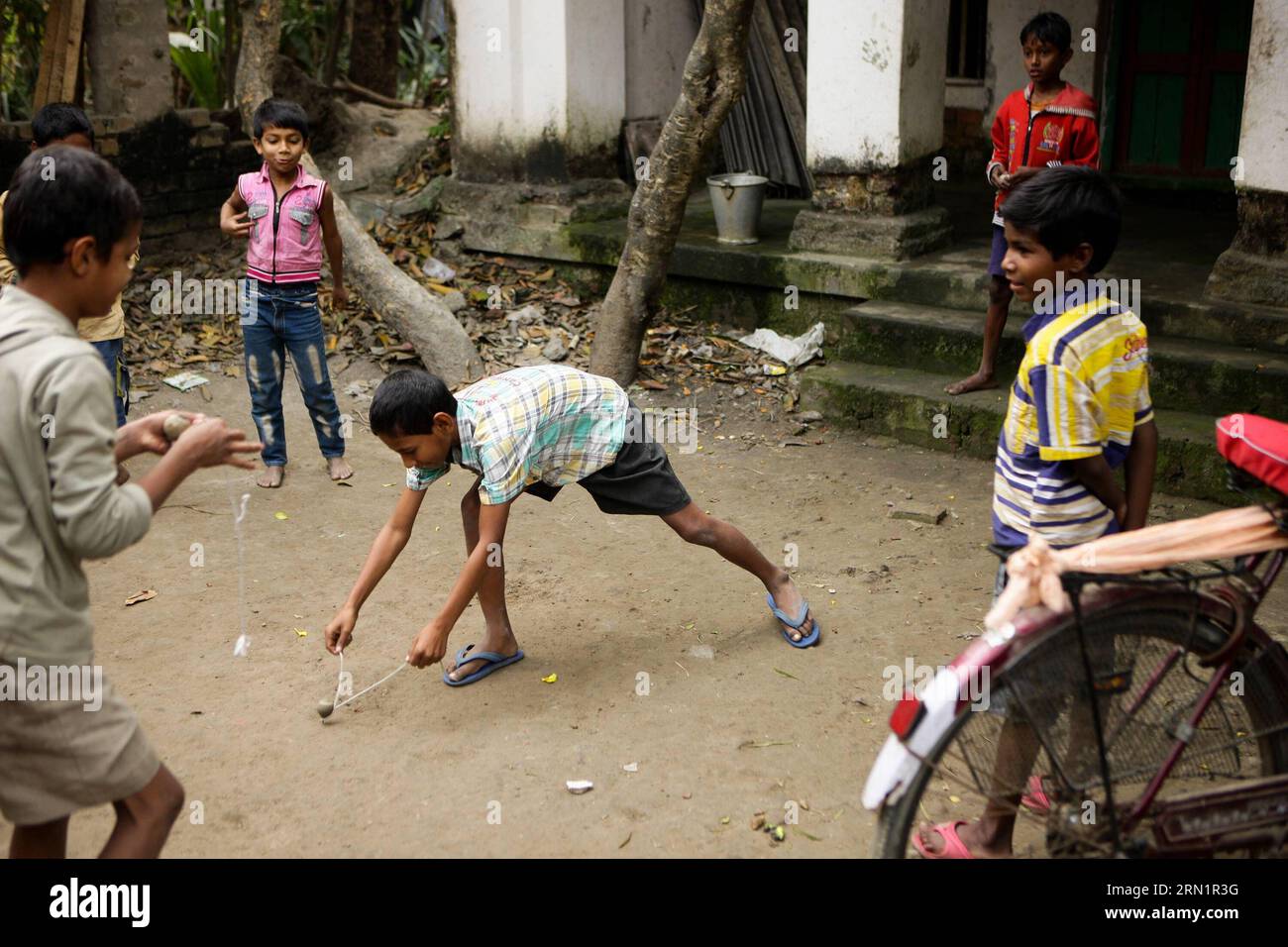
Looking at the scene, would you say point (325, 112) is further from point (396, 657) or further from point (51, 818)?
point (51, 818)

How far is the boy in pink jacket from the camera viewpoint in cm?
562

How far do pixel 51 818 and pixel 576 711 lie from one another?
1793 millimetres

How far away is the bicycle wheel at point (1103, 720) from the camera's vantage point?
2.61m

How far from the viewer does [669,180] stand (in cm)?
666

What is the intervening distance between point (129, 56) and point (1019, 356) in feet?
18.8

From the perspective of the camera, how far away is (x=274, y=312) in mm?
5781

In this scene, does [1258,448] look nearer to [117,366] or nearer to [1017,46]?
[117,366]

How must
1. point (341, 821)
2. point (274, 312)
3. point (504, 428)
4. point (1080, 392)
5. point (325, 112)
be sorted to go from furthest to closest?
point (325, 112) < point (274, 312) < point (504, 428) < point (341, 821) < point (1080, 392)

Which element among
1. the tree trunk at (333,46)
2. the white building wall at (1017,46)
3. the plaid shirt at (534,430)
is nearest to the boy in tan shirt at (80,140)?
the plaid shirt at (534,430)

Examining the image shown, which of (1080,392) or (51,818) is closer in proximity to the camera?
(51,818)

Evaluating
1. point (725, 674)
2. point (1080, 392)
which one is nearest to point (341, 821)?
point (725, 674)

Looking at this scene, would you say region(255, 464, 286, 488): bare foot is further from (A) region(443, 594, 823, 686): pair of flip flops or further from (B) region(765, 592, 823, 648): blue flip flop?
(B) region(765, 592, 823, 648): blue flip flop

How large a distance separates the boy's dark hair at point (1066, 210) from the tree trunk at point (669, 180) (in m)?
3.67

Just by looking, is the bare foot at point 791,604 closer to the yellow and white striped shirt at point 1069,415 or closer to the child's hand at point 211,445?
the yellow and white striped shirt at point 1069,415
